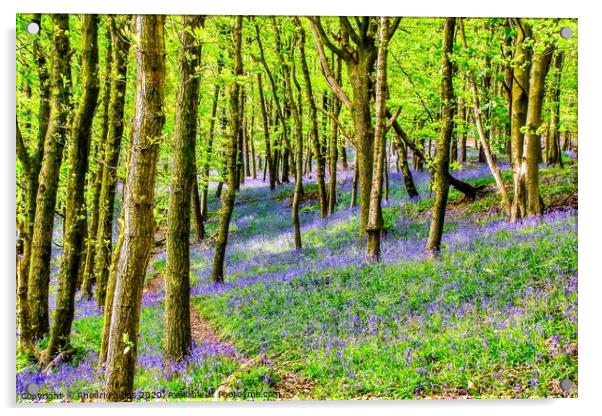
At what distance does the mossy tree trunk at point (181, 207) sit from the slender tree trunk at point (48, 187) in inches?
57.9

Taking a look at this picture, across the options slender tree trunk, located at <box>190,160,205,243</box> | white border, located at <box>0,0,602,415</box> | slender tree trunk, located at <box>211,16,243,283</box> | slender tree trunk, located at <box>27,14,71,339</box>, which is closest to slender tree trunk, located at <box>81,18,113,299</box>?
slender tree trunk, located at <box>27,14,71,339</box>

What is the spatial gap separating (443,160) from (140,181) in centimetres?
364

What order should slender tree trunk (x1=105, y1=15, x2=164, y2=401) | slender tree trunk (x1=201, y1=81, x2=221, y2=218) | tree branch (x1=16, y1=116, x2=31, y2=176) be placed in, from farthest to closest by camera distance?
slender tree trunk (x1=201, y1=81, x2=221, y2=218) → tree branch (x1=16, y1=116, x2=31, y2=176) → slender tree trunk (x1=105, y1=15, x2=164, y2=401)

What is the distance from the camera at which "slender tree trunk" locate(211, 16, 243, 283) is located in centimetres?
602

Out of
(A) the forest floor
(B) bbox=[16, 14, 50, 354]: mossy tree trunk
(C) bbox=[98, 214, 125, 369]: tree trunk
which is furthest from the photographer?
(B) bbox=[16, 14, 50, 354]: mossy tree trunk

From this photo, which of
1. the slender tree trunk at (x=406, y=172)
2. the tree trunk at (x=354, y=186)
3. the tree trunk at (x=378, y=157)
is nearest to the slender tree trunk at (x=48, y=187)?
the tree trunk at (x=354, y=186)

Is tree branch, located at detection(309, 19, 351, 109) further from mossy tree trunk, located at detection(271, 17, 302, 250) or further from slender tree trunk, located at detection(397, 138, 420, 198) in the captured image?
slender tree trunk, located at detection(397, 138, 420, 198)

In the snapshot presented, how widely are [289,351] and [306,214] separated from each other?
1.68 meters

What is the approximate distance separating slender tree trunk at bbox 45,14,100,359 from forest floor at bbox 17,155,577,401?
0.26 metres

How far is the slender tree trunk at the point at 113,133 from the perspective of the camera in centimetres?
577

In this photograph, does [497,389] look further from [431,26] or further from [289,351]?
[431,26]

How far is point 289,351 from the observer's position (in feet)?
Result: 18.2
